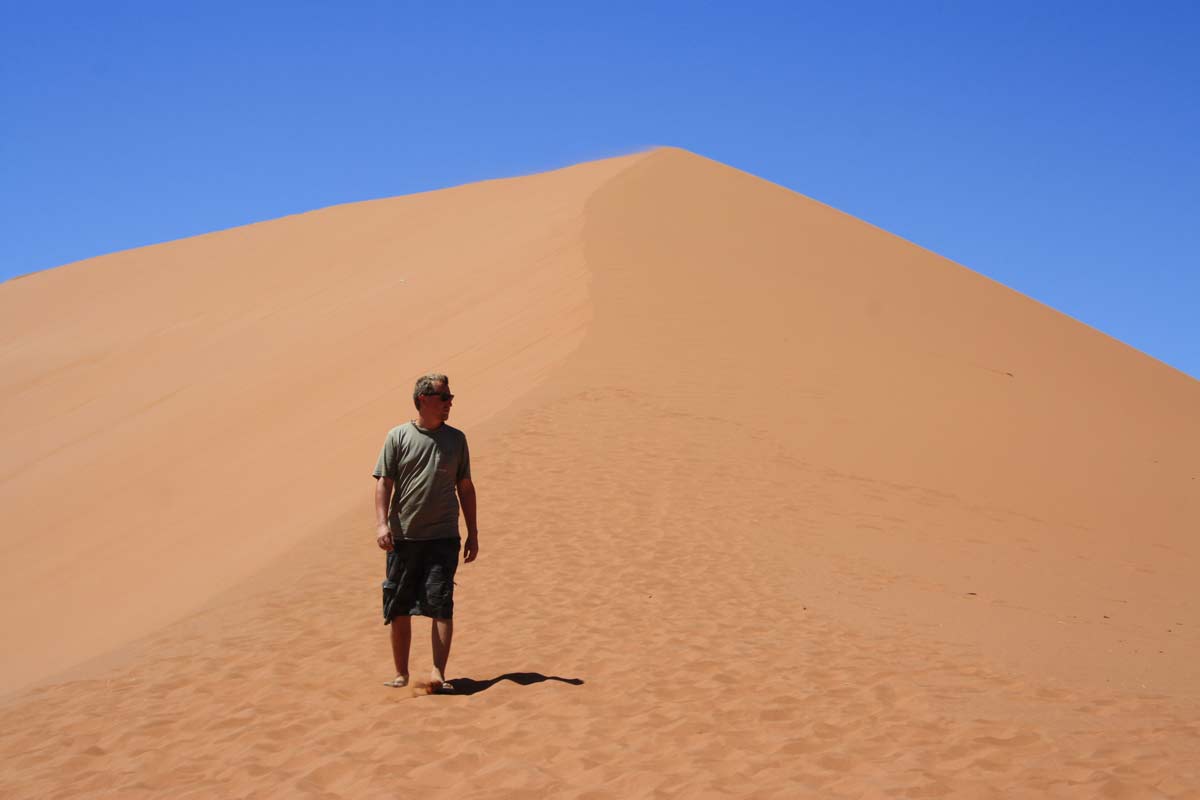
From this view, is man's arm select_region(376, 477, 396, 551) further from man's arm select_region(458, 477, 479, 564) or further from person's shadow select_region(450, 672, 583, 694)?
person's shadow select_region(450, 672, 583, 694)

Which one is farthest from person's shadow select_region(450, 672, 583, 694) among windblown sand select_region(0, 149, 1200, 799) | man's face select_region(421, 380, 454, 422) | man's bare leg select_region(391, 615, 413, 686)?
man's face select_region(421, 380, 454, 422)

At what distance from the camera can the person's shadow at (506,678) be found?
581cm

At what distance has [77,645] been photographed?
346 inches

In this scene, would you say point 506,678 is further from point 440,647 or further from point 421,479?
point 421,479

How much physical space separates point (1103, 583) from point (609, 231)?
36.6 ft

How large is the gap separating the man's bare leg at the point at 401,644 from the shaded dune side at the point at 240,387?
3174 millimetres

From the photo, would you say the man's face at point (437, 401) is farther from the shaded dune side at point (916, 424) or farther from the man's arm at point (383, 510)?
the shaded dune side at point (916, 424)

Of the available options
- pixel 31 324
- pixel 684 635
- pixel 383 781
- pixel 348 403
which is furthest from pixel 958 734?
pixel 31 324

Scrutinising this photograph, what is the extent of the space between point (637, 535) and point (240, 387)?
10502 mm

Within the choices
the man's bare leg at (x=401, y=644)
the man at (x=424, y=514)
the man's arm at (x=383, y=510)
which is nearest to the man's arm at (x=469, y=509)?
the man at (x=424, y=514)

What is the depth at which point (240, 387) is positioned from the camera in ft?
57.5

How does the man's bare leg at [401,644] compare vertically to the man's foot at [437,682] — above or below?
above

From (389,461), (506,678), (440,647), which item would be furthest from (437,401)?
(506,678)

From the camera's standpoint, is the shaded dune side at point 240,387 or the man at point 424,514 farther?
the shaded dune side at point 240,387
